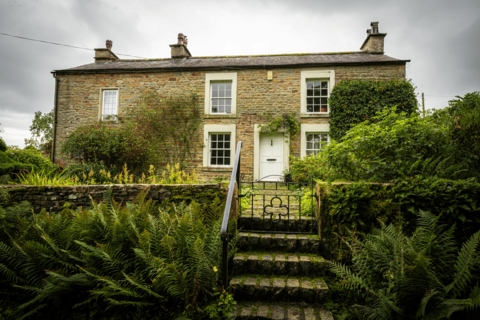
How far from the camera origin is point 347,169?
377 cm

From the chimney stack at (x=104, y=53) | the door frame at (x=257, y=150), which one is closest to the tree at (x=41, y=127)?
the chimney stack at (x=104, y=53)

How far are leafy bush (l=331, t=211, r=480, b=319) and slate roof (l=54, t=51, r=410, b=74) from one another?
863 cm

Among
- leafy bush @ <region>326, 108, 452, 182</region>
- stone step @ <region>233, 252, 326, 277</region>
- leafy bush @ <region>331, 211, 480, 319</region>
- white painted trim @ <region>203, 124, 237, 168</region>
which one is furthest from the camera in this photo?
white painted trim @ <region>203, 124, 237, 168</region>

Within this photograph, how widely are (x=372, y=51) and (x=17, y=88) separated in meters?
38.8

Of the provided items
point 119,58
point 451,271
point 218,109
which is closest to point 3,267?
point 451,271

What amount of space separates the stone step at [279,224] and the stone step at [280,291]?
977mm

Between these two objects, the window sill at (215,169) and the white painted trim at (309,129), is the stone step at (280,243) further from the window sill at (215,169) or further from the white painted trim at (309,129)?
the white painted trim at (309,129)

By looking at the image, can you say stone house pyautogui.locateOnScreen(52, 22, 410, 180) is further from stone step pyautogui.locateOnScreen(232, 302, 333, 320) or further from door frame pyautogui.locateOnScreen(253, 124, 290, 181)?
stone step pyautogui.locateOnScreen(232, 302, 333, 320)

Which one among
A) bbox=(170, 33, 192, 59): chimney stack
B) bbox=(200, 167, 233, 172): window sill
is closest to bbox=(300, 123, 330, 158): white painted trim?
bbox=(200, 167, 233, 172): window sill

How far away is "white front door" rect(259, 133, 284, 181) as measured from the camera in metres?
9.44

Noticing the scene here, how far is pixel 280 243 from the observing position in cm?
306

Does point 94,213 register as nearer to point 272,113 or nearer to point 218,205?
point 218,205

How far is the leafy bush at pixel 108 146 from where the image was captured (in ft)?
29.7

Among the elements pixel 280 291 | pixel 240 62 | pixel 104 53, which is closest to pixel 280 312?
pixel 280 291
